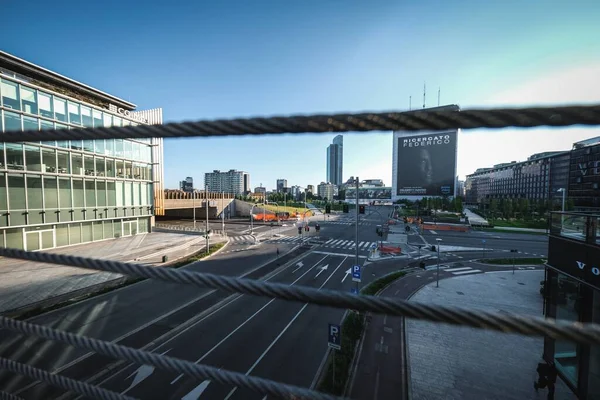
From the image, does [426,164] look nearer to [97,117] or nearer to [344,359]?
[344,359]

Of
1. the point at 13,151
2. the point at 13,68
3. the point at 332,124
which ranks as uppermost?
the point at 13,68

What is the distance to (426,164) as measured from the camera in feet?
182

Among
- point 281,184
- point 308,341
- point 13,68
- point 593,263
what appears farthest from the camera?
point 281,184

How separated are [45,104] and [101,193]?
696cm

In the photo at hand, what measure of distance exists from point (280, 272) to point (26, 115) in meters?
18.5

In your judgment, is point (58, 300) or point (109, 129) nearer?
point (109, 129)

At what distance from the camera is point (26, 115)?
604 inches

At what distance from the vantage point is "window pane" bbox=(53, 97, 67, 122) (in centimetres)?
1691

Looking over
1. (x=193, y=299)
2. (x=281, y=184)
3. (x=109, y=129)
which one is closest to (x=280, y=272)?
(x=193, y=299)

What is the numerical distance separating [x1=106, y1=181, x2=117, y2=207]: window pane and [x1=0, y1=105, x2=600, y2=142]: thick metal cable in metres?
24.4

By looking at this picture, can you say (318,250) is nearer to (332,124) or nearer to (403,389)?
(403,389)

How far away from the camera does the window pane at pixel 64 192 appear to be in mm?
17578

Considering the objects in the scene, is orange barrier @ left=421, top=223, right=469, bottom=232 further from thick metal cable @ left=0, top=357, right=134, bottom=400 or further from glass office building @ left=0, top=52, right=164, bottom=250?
thick metal cable @ left=0, top=357, right=134, bottom=400

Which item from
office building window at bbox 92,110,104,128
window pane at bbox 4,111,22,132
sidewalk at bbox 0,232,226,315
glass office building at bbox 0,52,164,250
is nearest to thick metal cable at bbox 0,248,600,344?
sidewalk at bbox 0,232,226,315
